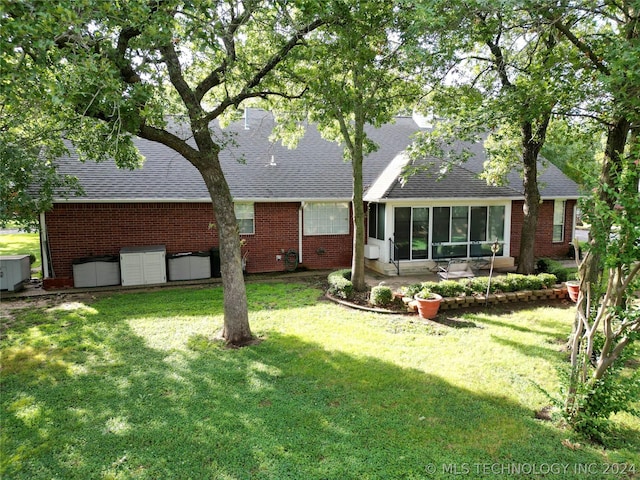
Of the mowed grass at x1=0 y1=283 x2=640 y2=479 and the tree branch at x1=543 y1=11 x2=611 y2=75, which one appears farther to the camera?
the tree branch at x1=543 y1=11 x2=611 y2=75

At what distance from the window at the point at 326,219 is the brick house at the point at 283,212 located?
0.04 m

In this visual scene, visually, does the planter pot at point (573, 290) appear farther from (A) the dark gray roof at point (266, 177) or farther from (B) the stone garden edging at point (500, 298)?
(A) the dark gray roof at point (266, 177)

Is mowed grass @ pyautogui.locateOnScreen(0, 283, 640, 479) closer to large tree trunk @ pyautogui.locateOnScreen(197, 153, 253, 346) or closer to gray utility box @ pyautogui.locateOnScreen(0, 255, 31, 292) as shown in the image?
large tree trunk @ pyautogui.locateOnScreen(197, 153, 253, 346)

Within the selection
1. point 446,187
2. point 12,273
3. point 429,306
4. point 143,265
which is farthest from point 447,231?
point 12,273

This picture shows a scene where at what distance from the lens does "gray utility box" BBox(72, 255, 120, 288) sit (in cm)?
1142

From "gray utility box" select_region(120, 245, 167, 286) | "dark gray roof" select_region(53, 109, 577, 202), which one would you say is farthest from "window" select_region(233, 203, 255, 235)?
"gray utility box" select_region(120, 245, 167, 286)

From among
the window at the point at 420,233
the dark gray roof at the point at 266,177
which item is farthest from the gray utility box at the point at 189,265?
the window at the point at 420,233

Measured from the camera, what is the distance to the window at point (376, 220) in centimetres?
1355

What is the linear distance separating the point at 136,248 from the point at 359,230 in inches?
267

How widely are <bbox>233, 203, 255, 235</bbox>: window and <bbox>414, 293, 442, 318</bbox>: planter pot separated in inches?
272

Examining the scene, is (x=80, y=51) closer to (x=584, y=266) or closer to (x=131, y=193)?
(x=584, y=266)

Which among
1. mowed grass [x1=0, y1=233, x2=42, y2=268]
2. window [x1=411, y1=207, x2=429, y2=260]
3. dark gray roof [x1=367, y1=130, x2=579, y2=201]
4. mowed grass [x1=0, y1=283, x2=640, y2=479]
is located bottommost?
mowed grass [x1=0, y1=283, x2=640, y2=479]

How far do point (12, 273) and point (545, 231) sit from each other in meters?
18.3

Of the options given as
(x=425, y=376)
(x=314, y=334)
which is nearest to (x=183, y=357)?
(x=314, y=334)
